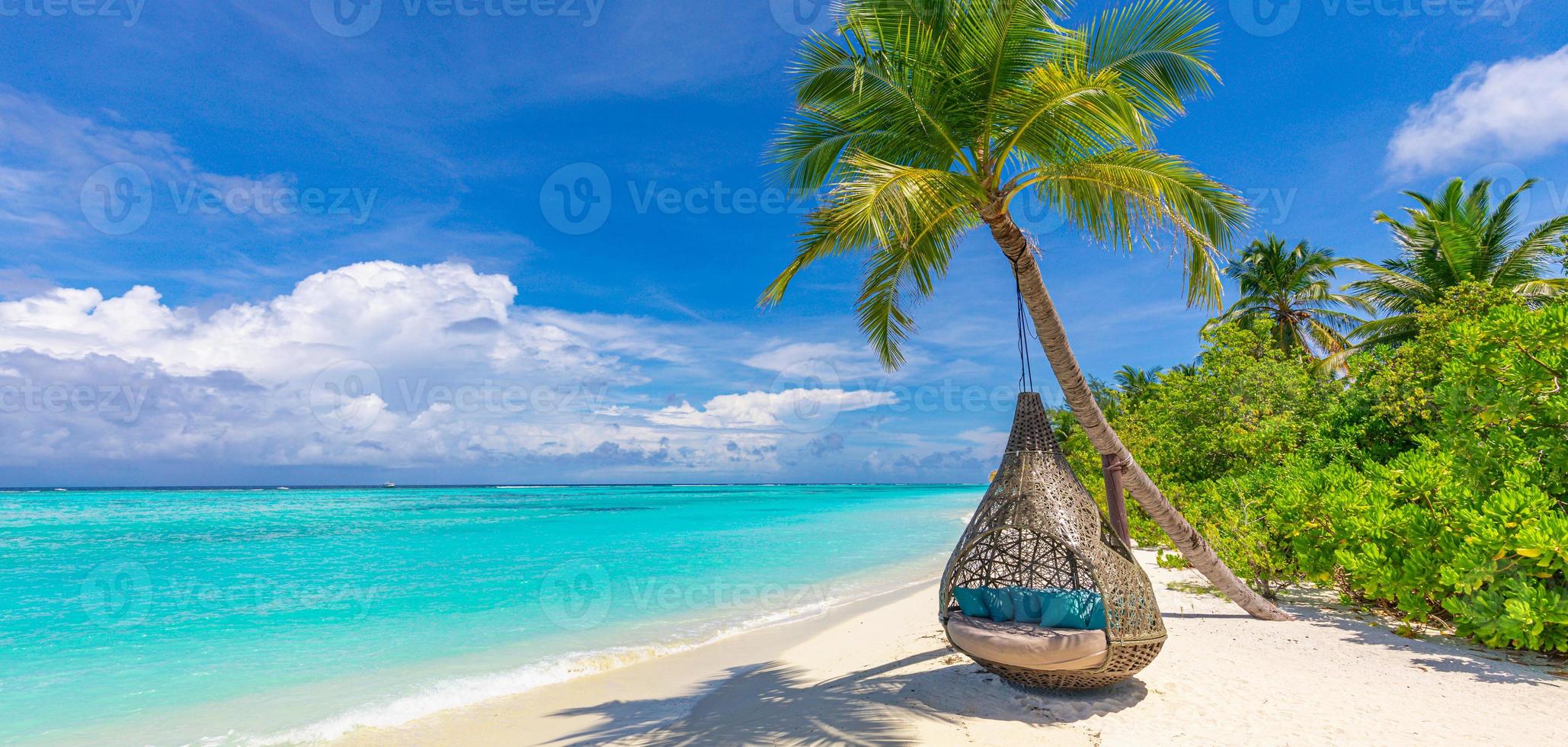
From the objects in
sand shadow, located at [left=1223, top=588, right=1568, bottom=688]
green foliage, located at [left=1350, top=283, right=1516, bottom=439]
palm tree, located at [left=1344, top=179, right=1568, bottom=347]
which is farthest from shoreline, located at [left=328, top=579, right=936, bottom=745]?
palm tree, located at [left=1344, top=179, right=1568, bottom=347]

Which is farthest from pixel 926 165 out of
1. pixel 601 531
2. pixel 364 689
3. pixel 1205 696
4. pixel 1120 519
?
pixel 601 531

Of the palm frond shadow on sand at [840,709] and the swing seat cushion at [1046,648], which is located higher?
the swing seat cushion at [1046,648]

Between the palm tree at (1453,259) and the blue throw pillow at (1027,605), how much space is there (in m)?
13.4

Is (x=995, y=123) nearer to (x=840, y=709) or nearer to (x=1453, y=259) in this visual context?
(x=840, y=709)

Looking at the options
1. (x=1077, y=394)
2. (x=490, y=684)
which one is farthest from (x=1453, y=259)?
(x=490, y=684)

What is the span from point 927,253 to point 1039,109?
1.56 metres

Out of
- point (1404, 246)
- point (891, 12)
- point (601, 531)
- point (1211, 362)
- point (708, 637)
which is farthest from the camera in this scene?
point (601, 531)

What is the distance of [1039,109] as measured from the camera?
181 inches

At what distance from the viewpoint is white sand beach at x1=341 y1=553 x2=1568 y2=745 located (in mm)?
4090

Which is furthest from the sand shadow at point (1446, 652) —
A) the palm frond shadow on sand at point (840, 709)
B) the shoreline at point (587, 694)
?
the shoreline at point (587, 694)

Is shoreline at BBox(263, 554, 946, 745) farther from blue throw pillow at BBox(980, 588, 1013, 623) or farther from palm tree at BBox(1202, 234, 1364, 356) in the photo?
palm tree at BBox(1202, 234, 1364, 356)

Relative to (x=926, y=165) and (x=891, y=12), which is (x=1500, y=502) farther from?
(x=891, y=12)

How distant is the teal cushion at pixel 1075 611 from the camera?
14.9ft

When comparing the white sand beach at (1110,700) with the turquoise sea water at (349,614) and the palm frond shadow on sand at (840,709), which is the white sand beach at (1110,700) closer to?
the palm frond shadow on sand at (840,709)
